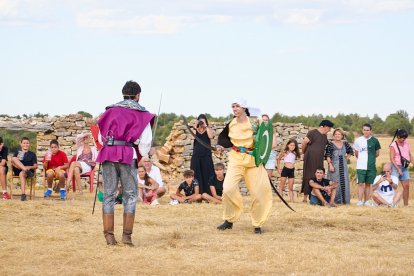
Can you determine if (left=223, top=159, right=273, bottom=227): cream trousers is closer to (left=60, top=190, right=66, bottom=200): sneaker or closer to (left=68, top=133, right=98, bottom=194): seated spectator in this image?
(left=60, top=190, right=66, bottom=200): sneaker

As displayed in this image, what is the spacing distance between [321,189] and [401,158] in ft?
5.76

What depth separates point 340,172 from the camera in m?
17.6

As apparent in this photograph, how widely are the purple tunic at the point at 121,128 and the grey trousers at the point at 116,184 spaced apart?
14 centimetres

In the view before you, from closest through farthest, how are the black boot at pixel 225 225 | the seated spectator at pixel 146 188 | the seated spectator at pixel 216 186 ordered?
the black boot at pixel 225 225 < the seated spectator at pixel 146 188 < the seated spectator at pixel 216 186

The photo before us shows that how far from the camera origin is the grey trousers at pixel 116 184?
33.1ft

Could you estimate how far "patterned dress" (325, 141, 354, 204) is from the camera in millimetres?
17562

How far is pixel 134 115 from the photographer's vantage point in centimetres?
1004

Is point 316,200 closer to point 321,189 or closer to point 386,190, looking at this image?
point 321,189

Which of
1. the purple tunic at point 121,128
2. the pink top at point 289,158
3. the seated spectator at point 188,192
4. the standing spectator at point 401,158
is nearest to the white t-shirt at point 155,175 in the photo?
the seated spectator at point 188,192

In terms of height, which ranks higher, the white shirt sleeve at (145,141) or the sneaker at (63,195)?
the white shirt sleeve at (145,141)

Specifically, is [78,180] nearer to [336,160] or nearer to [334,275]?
[336,160]

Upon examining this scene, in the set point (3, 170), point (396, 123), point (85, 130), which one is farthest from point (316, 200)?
point (396, 123)

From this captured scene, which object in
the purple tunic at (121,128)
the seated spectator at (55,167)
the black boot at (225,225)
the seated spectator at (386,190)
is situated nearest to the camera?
the purple tunic at (121,128)

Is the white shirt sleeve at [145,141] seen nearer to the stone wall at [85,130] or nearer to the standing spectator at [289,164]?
the standing spectator at [289,164]
